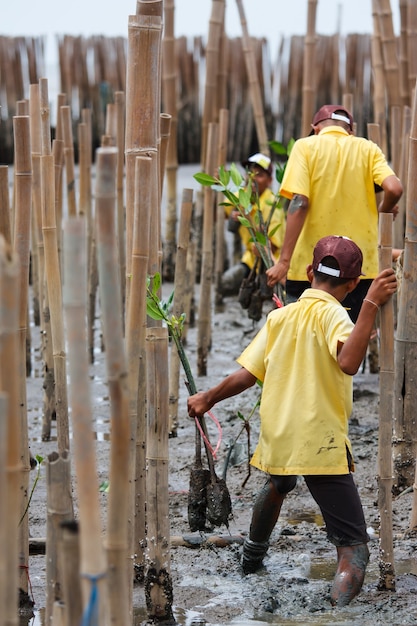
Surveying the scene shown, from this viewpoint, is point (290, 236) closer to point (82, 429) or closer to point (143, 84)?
point (143, 84)

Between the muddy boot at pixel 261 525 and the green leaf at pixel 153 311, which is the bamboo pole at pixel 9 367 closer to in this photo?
the green leaf at pixel 153 311

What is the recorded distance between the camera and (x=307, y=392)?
2799mm

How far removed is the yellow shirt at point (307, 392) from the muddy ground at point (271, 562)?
1.22 feet

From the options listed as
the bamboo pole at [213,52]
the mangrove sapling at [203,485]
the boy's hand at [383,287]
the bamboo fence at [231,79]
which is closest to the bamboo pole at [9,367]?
the boy's hand at [383,287]

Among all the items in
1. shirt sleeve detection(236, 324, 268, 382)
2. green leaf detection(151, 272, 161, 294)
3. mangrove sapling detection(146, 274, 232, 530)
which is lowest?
mangrove sapling detection(146, 274, 232, 530)

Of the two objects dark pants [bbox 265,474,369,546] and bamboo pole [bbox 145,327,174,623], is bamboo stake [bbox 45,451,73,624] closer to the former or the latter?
bamboo pole [bbox 145,327,174,623]

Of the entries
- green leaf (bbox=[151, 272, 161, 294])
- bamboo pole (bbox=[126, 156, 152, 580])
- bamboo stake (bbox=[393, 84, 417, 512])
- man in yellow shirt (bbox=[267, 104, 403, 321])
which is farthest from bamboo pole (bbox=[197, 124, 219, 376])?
bamboo pole (bbox=[126, 156, 152, 580])

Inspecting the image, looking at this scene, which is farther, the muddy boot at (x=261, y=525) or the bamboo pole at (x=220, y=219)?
the bamboo pole at (x=220, y=219)

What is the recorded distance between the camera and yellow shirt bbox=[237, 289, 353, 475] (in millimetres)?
2791

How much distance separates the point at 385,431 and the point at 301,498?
1132 millimetres

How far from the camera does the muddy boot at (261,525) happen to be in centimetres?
300

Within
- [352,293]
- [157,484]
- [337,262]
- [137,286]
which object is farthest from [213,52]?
[137,286]

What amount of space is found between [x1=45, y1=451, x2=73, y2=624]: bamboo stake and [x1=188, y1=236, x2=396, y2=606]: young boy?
0.84 metres

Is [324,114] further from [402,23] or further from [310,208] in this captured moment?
[402,23]
